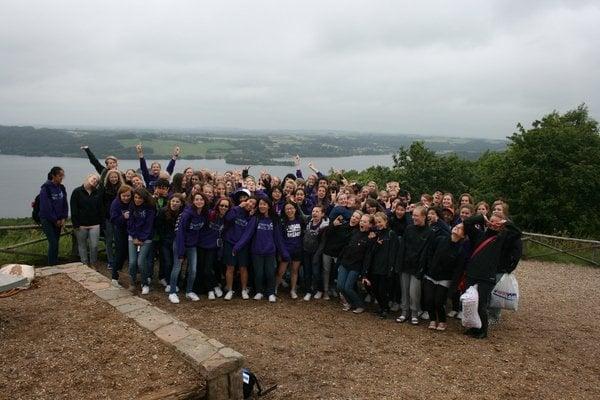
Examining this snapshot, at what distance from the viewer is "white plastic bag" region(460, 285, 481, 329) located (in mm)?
5441

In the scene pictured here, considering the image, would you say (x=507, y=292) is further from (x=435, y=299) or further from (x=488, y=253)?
(x=435, y=299)

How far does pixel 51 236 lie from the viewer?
22.7ft

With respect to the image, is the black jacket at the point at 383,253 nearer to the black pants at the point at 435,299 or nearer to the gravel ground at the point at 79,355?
the black pants at the point at 435,299

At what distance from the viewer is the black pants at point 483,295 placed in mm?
5484

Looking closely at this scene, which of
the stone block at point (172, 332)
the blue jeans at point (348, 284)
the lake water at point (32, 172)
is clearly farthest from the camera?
the lake water at point (32, 172)

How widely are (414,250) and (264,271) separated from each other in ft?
7.53

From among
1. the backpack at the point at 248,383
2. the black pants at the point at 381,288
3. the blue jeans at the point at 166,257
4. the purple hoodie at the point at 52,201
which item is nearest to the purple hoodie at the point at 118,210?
the blue jeans at the point at 166,257

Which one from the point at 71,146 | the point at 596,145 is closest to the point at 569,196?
the point at 596,145

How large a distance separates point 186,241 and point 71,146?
58.0m

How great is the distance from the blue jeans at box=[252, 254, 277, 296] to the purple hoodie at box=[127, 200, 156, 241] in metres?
1.61

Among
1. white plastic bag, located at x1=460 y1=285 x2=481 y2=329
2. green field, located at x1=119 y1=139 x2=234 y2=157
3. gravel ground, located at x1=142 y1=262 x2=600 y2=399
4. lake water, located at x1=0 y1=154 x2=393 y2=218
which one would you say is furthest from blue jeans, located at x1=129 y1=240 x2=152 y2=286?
green field, located at x1=119 y1=139 x2=234 y2=157

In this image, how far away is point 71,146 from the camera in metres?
56.0

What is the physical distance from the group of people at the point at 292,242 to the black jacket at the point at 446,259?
1cm

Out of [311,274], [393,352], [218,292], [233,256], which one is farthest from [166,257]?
[393,352]
